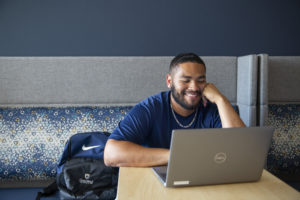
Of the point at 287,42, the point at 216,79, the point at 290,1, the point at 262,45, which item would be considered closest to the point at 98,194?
the point at 216,79

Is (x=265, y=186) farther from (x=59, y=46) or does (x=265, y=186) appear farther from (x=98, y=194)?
(x=59, y=46)

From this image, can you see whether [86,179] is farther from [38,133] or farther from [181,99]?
[181,99]

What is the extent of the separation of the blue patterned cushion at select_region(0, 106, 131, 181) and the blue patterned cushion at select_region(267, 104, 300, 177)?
1.07 metres

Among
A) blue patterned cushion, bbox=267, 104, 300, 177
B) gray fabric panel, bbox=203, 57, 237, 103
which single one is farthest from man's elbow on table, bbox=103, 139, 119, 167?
blue patterned cushion, bbox=267, 104, 300, 177

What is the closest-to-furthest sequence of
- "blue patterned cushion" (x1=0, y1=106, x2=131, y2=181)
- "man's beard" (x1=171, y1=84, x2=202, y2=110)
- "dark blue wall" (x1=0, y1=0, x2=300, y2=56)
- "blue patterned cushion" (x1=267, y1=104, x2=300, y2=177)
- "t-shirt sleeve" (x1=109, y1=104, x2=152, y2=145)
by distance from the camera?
"t-shirt sleeve" (x1=109, y1=104, x2=152, y2=145), "man's beard" (x1=171, y1=84, x2=202, y2=110), "blue patterned cushion" (x1=0, y1=106, x2=131, y2=181), "blue patterned cushion" (x1=267, y1=104, x2=300, y2=177), "dark blue wall" (x1=0, y1=0, x2=300, y2=56)

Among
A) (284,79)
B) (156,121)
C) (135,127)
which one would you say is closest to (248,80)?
(284,79)

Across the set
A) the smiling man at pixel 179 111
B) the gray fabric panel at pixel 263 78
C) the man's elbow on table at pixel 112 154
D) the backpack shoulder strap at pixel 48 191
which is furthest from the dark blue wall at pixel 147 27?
the man's elbow on table at pixel 112 154

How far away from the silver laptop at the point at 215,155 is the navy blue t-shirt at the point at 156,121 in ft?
1.56

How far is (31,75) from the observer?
2002 millimetres

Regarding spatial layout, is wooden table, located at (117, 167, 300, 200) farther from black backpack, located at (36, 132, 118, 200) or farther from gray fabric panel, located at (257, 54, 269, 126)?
gray fabric panel, located at (257, 54, 269, 126)

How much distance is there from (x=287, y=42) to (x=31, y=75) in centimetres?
204

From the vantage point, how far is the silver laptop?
38.7 inches

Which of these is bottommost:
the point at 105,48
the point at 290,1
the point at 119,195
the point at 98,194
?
the point at 98,194

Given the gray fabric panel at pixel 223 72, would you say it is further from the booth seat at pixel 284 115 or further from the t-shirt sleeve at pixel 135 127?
the t-shirt sleeve at pixel 135 127
